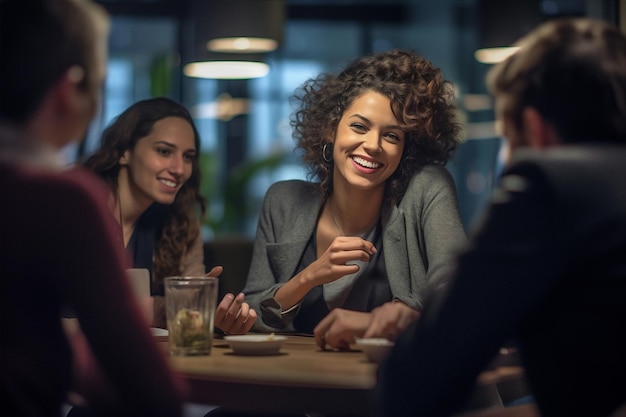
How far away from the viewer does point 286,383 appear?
5.44 feet

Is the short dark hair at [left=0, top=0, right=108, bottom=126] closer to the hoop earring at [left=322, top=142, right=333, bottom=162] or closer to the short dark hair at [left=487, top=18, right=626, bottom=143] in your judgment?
the short dark hair at [left=487, top=18, right=626, bottom=143]

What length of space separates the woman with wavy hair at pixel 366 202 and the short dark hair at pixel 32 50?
1275mm

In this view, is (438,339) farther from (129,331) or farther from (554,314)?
(129,331)

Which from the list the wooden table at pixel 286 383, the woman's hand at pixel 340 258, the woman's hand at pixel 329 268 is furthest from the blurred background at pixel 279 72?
the wooden table at pixel 286 383

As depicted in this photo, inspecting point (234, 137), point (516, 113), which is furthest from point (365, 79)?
point (234, 137)

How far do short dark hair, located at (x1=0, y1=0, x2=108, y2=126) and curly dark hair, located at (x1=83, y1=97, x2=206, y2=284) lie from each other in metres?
2.09

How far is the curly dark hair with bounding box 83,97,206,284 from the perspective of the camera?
3344 mm

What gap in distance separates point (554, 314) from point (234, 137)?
22.8ft

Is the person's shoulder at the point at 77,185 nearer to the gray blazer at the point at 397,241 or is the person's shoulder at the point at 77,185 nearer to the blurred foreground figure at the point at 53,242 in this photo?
the blurred foreground figure at the point at 53,242

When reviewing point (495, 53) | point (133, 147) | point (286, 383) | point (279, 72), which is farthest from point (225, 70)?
point (286, 383)

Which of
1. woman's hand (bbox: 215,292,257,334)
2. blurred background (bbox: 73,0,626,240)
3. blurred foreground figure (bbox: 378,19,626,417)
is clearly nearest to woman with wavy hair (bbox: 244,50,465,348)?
woman's hand (bbox: 215,292,257,334)

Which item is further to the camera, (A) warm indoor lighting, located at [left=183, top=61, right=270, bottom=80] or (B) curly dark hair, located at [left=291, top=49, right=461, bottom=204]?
(A) warm indoor lighting, located at [left=183, top=61, right=270, bottom=80]

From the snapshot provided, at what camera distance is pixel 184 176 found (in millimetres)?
3424

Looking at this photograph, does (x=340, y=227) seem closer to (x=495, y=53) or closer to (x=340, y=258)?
(x=340, y=258)
